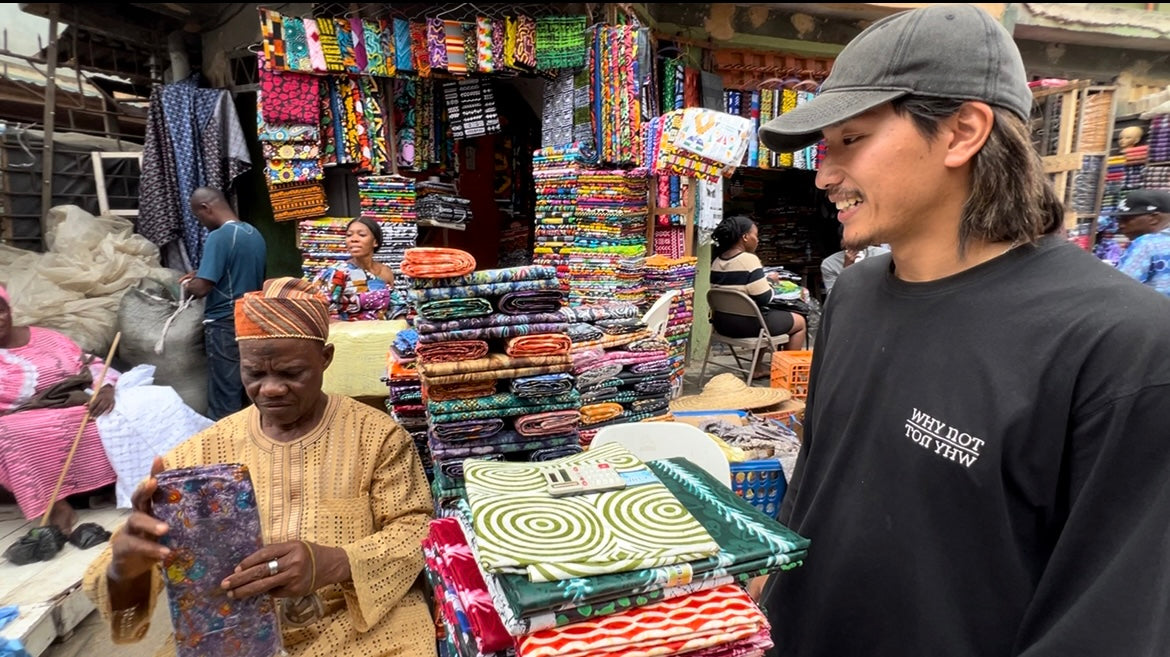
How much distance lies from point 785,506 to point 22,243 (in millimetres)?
7631

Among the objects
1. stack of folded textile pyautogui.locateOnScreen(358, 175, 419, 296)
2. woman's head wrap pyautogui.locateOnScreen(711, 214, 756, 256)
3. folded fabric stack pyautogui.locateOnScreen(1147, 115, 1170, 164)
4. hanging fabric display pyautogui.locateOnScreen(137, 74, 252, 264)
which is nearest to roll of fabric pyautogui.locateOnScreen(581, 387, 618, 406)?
woman's head wrap pyautogui.locateOnScreen(711, 214, 756, 256)

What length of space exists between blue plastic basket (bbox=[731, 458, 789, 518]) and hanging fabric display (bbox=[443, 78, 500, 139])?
15.7 ft

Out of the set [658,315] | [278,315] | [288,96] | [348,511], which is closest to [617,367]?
[658,315]

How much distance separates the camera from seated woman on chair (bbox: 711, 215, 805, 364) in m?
5.49

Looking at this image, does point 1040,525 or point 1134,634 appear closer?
point 1134,634

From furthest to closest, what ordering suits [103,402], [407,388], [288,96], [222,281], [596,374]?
[288,96] < [222,281] < [103,402] < [596,374] < [407,388]

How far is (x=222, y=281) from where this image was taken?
15.2ft

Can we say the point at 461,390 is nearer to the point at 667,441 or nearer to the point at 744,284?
the point at 667,441

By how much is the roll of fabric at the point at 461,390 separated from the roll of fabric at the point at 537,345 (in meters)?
0.15

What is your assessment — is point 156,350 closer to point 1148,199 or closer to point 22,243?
point 22,243

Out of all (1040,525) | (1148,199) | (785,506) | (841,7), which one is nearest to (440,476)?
(785,506)

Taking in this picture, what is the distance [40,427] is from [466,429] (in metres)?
3.02

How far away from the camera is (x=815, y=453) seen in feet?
4.19

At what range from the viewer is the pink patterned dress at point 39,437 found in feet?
11.2
